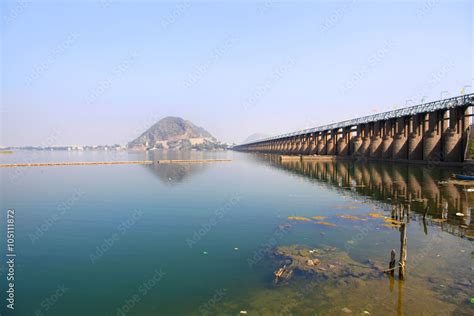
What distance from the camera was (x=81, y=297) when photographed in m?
11.4

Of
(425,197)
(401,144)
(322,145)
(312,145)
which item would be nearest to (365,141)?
(401,144)

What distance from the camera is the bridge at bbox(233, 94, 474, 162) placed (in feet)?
165

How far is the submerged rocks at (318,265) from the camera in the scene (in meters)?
12.4

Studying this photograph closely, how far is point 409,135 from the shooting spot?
60.9m

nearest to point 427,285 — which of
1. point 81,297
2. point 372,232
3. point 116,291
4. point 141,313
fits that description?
point 372,232

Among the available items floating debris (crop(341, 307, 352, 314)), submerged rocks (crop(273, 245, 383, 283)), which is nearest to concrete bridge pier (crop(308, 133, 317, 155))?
submerged rocks (crop(273, 245, 383, 283))

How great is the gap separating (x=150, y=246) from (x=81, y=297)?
574 centimetres

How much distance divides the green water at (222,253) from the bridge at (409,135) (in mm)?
24949

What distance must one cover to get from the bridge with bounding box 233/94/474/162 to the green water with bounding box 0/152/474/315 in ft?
81.9

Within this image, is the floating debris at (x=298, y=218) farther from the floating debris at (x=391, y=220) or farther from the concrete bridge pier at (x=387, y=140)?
the concrete bridge pier at (x=387, y=140)

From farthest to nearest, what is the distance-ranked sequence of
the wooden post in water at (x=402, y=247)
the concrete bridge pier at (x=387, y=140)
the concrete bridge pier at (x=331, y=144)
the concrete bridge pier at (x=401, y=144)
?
the concrete bridge pier at (x=331, y=144), the concrete bridge pier at (x=387, y=140), the concrete bridge pier at (x=401, y=144), the wooden post in water at (x=402, y=247)

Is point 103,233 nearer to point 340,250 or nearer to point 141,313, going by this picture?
point 141,313

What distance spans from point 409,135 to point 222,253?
56.9 metres

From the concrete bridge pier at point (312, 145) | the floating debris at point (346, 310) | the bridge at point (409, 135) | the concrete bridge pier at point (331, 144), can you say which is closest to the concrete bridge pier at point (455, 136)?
the bridge at point (409, 135)
